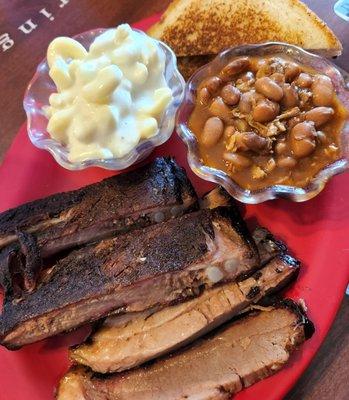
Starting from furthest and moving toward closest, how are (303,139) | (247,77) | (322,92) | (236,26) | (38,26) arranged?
(38,26)
(236,26)
(247,77)
(322,92)
(303,139)

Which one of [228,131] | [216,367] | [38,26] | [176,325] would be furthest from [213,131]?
[38,26]

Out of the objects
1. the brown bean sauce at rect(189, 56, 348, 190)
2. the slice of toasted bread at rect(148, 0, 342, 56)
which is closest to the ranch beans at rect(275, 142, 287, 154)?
the brown bean sauce at rect(189, 56, 348, 190)

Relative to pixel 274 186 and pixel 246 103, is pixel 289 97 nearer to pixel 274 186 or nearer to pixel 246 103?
pixel 246 103

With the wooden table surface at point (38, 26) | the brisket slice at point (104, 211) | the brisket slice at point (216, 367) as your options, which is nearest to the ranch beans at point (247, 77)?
the brisket slice at point (104, 211)

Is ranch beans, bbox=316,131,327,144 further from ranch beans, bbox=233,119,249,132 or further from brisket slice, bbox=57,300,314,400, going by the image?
brisket slice, bbox=57,300,314,400

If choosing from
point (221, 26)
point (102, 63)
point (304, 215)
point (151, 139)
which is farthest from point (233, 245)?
point (221, 26)

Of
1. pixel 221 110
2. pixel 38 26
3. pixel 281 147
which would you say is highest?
pixel 38 26
